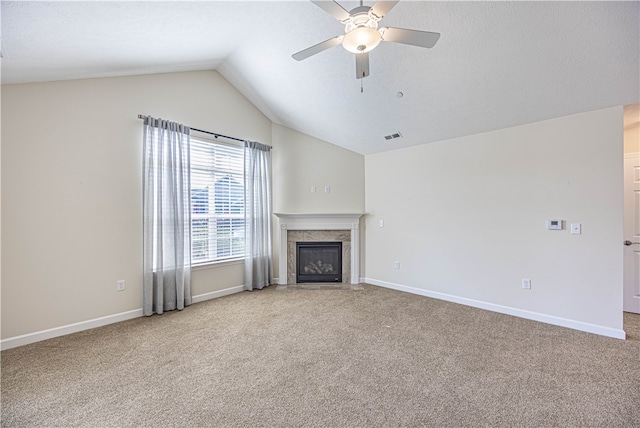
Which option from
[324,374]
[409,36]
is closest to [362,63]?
[409,36]

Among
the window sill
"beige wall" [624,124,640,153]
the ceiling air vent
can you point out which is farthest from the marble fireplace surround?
"beige wall" [624,124,640,153]

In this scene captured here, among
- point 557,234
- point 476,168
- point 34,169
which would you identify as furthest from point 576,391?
point 34,169

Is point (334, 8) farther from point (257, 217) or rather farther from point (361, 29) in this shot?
point (257, 217)

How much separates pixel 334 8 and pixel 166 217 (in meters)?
3.08

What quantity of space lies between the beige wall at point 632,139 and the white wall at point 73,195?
20.0 ft

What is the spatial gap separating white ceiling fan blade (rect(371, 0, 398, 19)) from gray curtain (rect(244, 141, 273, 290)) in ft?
10.3

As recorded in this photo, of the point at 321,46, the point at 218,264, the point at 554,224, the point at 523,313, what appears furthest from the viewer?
the point at 218,264

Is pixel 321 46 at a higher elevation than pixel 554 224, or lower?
higher

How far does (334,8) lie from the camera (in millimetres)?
1757

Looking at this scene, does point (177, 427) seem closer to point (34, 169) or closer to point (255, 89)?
point (34, 169)

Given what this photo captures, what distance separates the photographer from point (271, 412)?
1.74 metres

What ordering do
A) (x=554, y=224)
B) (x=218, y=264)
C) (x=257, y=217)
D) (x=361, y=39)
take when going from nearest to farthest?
1. (x=361, y=39)
2. (x=554, y=224)
3. (x=218, y=264)
4. (x=257, y=217)

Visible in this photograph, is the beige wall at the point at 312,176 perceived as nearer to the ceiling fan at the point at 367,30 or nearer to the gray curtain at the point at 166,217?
the gray curtain at the point at 166,217

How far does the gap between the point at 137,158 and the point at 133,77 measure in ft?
3.25
